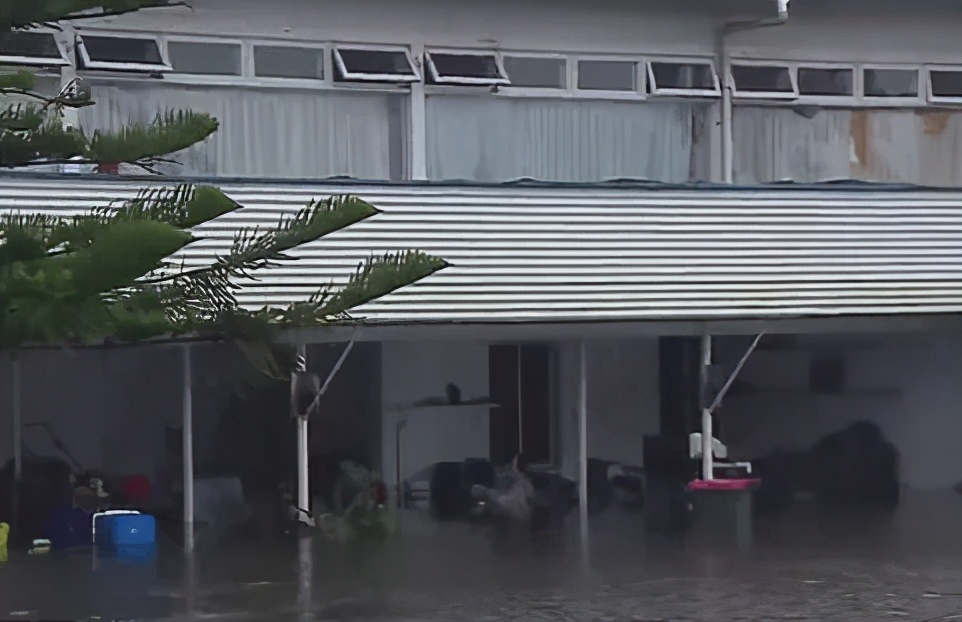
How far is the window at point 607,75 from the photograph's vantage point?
16828 millimetres

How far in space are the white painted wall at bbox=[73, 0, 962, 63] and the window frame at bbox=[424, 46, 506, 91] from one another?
0.08 m

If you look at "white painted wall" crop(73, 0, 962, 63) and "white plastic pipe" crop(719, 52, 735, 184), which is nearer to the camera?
"white painted wall" crop(73, 0, 962, 63)

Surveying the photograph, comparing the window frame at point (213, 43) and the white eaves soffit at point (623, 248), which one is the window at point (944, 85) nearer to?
the white eaves soffit at point (623, 248)

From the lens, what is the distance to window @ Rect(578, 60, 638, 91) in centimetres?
1683

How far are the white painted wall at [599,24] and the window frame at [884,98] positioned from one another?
9 centimetres

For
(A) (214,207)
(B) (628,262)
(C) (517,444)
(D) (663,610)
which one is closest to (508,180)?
(B) (628,262)

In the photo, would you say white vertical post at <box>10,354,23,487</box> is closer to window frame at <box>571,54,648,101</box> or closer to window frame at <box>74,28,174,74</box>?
window frame at <box>74,28,174,74</box>

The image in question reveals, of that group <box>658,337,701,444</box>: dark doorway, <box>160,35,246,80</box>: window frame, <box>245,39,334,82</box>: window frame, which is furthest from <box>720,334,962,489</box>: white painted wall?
<box>160,35,246,80</box>: window frame

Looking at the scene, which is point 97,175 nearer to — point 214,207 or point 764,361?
point 214,207

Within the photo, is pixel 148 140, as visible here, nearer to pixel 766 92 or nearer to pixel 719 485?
pixel 719 485

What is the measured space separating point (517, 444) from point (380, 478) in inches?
61.6

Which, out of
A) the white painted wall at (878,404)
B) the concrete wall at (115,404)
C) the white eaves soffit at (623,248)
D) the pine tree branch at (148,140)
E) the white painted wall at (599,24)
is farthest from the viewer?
the white painted wall at (878,404)

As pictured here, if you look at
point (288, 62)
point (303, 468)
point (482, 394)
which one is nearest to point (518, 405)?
point (482, 394)

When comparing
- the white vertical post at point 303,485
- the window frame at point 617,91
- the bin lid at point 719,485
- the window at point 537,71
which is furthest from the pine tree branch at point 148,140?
the bin lid at point 719,485
